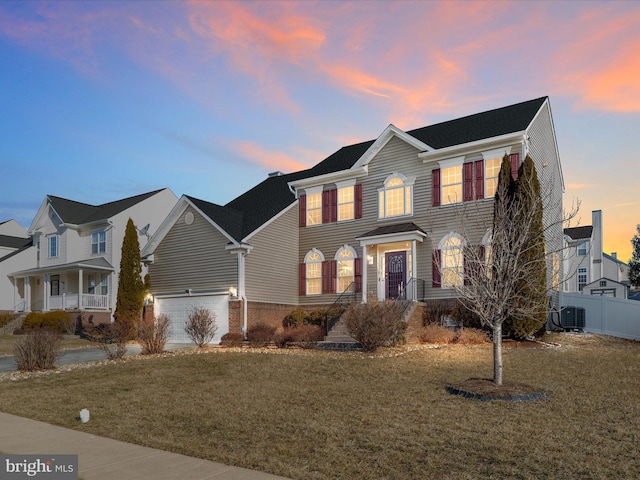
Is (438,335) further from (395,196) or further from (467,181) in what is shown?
(395,196)

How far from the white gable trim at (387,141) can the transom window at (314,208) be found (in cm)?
269

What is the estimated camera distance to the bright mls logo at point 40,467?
601cm

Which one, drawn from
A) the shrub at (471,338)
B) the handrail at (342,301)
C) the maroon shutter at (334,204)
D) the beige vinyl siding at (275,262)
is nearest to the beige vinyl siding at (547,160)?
the shrub at (471,338)

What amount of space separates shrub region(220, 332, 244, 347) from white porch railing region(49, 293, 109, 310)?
1499 cm

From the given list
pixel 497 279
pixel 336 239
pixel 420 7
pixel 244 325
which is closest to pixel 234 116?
pixel 336 239

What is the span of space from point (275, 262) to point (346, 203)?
13.7ft

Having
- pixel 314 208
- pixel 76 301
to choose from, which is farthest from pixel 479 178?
pixel 76 301

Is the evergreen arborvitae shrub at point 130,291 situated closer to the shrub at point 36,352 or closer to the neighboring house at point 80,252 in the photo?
the neighboring house at point 80,252

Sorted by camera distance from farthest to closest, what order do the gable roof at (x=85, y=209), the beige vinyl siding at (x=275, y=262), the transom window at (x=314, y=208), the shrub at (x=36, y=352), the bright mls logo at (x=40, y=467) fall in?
the gable roof at (x=85, y=209)
the transom window at (x=314, y=208)
the beige vinyl siding at (x=275, y=262)
the shrub at (x=36, y=352)
the bright mls logo at (x=40, y=467)

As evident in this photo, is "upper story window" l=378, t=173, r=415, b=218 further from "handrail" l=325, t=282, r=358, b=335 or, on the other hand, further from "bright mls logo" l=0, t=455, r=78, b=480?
"bright mls logo" l=0, t=455, r=78, b=480

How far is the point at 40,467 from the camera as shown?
20.7 feet

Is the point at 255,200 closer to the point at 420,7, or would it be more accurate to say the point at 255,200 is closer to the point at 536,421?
the point at 420,7

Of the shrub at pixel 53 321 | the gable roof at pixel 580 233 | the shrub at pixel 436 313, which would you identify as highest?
the gable roof at pixel 580 233

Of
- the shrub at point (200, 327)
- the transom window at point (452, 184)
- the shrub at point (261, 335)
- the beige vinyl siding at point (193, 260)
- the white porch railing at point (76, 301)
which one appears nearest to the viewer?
the shrub at point (200, 327)
